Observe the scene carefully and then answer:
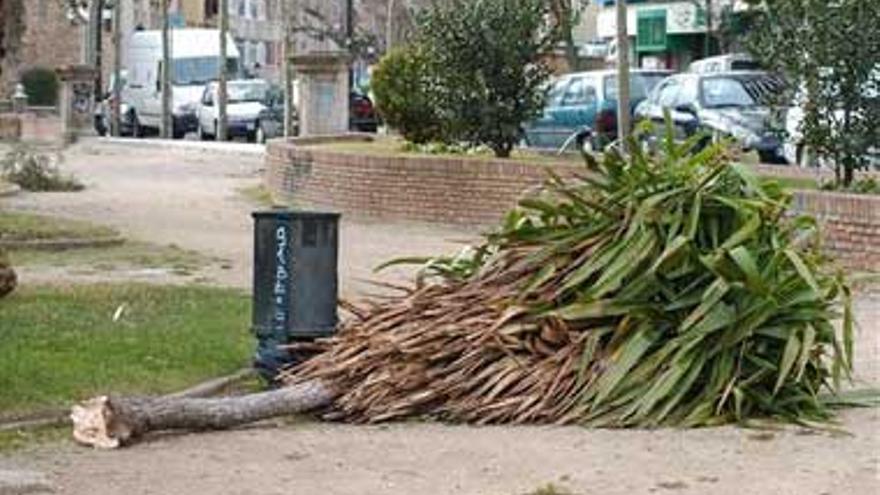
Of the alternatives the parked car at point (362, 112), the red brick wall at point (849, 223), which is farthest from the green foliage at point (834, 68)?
the parked car at point (362, 112)

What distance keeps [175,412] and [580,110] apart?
21.7 m

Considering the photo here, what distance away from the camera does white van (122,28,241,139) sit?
50.6m

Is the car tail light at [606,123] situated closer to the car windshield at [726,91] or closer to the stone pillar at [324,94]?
the car windshield at [726,91]

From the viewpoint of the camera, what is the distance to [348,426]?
30.6 feet

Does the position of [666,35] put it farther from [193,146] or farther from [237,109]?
[193,146]

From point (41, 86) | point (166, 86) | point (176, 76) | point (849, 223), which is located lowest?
point (849, 223)

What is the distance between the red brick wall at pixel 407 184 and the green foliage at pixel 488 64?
830 millimetres

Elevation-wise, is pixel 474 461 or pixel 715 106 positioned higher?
pixel 715 106

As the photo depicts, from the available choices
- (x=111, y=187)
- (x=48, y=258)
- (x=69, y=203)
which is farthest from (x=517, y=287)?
(x=111, y=187)

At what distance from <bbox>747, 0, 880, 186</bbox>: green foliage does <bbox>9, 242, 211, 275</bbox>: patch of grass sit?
5.55 meters

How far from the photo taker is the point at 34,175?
26.4 meters

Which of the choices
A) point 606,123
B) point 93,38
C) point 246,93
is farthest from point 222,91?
point 606,123

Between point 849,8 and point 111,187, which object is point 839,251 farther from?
point 111,187

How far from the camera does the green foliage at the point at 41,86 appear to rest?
69.9 meters
